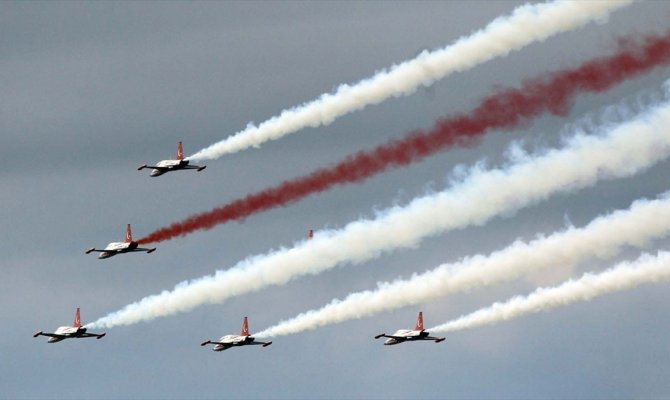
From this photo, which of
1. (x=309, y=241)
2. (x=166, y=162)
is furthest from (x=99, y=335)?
(x=309, y=241)

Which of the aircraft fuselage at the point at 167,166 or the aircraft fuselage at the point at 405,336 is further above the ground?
the aircraft fuselage at the point at 167,166

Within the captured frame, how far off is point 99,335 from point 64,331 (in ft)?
14.8

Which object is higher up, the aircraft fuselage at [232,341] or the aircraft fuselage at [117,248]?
the aircraft fuselage at [117,248]

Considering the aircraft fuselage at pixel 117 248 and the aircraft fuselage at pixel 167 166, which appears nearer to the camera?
the aircraft fuselage at pixel 167 166

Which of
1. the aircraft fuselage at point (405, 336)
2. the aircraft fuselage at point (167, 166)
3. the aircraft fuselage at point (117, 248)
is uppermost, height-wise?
the aircraft fuselage at point (167, 166)

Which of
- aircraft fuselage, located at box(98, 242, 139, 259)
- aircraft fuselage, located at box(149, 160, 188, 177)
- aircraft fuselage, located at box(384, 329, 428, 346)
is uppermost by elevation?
aircraft fuselage, located at box(149, 160, 188, 177)

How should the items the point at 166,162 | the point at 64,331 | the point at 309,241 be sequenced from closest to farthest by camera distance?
the point at 309,241, the point at 166,162, the point at 64,331

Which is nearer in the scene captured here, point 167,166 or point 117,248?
point 167,166

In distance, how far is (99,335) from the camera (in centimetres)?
12181

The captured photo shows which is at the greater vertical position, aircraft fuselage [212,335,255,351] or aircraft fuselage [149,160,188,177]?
aircraft fuselage [149,160,188,177]

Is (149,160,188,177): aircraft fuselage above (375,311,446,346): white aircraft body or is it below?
above

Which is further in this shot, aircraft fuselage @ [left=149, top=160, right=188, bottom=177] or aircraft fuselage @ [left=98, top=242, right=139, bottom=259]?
aircraft fuselage @ [left=98, top=242, right=139, bottom=259]

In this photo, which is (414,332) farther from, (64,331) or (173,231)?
(64,331)

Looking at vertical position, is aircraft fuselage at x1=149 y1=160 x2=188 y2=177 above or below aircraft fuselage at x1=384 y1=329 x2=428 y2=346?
above
